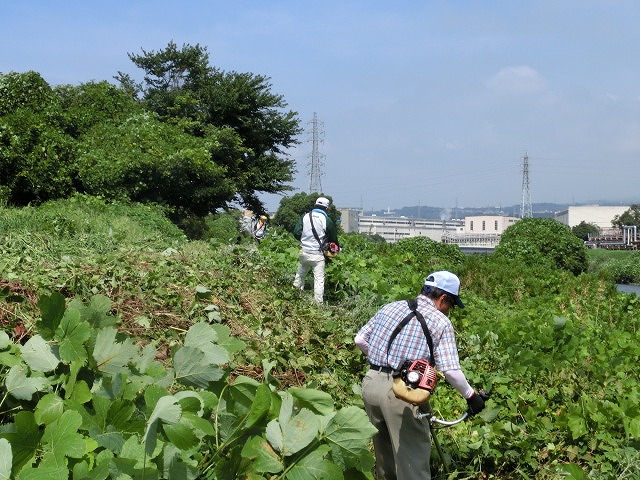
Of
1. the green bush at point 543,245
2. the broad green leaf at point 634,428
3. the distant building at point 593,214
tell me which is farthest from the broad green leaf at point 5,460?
the distant building at point 593,214

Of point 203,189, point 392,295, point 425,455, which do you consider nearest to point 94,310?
point 425,455

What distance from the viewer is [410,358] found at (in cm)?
457

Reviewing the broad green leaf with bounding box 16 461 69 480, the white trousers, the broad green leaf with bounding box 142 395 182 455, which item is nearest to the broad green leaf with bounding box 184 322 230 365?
the broad green leaf with bounding box 142 395 182 455

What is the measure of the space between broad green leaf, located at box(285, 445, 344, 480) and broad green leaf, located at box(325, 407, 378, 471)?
12cm

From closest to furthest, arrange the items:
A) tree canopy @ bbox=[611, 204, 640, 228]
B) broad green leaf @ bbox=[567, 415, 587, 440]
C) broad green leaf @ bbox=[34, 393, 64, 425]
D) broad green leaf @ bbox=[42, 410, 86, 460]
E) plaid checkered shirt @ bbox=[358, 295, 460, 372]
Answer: broad green leaf @ bbox=[42, 410, 86, 460] < broad green leaf @ bbox=[34, 393, 64, 425] < plaid checkered shirt @ bbox=[358, 295, 460, 372] < broad green leaf @ bbox=[567, 415, 587, 440] < tree canopy @ bbox=[611, 204, 640, 228]

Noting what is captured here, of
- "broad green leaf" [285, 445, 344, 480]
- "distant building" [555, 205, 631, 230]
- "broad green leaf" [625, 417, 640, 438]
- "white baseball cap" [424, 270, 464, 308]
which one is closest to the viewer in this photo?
"broad green leaf" [285, 445, 344, 480]

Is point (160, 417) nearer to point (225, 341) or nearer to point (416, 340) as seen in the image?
point (225, 341)

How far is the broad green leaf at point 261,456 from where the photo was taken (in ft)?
7.11

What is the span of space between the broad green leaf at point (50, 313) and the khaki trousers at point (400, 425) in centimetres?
259

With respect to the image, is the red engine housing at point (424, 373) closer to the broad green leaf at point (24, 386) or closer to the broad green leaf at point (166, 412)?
the broad green leaf at point (24, 386)

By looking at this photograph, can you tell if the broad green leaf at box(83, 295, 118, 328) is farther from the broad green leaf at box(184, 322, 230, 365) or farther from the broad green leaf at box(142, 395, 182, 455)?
the broad green leaf at box(142, 395, 182, 455)

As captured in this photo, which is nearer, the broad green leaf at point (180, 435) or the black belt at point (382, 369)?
the broad green leaf at point (180, 435)

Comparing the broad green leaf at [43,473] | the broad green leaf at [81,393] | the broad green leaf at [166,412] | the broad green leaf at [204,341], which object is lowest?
the broad green leaf at [43,473]

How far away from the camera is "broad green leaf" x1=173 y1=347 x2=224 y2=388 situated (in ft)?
8.03
